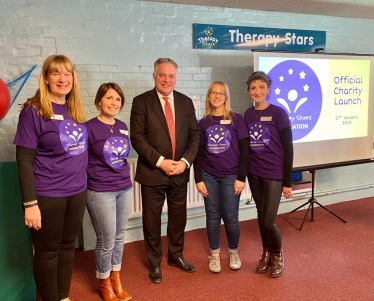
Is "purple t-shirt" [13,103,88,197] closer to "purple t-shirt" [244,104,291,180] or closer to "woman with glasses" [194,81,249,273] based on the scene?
"woman with glasses" [194,81,249,273]

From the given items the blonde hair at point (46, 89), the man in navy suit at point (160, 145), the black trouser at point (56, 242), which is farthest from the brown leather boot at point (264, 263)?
the blonde hair at point (46, 89)

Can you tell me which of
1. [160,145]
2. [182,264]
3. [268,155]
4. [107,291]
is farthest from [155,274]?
[268,155]

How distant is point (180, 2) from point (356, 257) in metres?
2.67

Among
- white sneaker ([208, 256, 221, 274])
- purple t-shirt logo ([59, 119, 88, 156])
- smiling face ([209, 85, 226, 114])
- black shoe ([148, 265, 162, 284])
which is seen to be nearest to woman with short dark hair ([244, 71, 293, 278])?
smiling face ([209, 85, 226, 114])

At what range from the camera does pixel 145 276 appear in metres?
2.62

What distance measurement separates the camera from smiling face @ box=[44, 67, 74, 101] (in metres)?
1.81

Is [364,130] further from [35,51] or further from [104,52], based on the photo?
[35,51]

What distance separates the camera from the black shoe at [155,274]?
2508mm

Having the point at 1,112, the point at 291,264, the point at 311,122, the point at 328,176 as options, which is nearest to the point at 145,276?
the point at 291,264

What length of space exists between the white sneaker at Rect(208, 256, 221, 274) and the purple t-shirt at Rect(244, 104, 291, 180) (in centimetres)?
74

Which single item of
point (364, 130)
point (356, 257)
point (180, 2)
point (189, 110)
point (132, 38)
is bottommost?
point (356, 257)

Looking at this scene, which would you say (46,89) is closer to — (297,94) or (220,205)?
(220,205)

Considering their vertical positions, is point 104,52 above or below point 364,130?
above

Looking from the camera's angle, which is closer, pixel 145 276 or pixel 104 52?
pixel 145 276
